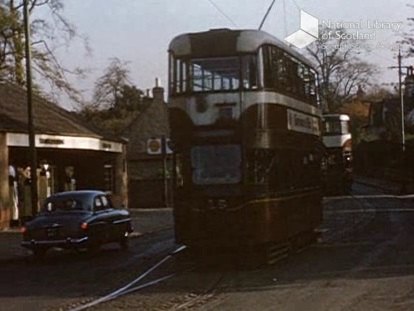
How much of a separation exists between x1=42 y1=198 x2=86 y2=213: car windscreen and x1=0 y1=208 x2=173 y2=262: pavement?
1458mm

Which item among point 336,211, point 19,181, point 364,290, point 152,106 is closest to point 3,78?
point 19,181

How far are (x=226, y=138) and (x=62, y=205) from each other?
608 cm

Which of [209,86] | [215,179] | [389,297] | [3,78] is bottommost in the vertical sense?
[389,297]

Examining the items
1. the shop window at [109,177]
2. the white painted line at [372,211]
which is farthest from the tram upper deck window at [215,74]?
the shop window at [109,177]

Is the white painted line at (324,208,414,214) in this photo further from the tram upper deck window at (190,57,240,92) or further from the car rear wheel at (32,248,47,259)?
the tram upper deck window at (190,57,240,92)

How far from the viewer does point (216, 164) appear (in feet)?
71.5

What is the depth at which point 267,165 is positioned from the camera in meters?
22.4

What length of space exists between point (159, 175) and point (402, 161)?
24834 millimetres

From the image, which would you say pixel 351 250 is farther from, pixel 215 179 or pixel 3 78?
pixel 3 78

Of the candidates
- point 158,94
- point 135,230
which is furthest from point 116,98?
point 135,230

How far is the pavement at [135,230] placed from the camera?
88.7 ft

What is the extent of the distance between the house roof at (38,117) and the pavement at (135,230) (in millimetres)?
3856

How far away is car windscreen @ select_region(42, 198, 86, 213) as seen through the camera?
25.9m

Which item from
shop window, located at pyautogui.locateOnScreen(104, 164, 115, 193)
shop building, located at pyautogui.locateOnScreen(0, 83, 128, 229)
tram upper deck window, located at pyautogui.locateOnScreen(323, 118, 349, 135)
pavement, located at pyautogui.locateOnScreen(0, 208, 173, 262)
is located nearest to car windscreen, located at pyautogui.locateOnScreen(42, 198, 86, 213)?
→ pavement, located at pyautogui.locateOnScreen(0, 208, 173, 262)
